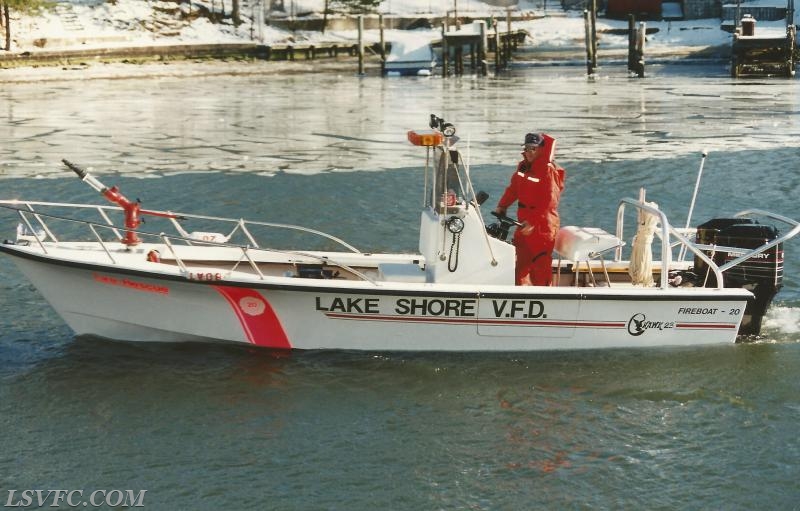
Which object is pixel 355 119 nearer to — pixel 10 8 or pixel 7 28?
pixel 7 28

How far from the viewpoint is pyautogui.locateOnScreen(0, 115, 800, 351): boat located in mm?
10031

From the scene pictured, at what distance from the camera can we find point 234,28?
49312 millimetres

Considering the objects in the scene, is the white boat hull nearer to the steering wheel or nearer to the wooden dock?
the steering wheel

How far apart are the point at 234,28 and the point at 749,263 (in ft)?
136

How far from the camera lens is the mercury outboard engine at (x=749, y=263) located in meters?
10.5

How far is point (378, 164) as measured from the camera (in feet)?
68.2

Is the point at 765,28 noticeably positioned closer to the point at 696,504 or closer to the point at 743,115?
the point at 743,115

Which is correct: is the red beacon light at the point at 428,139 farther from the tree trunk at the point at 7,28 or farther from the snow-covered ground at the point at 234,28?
the snow-covered ground at the point at 234,28

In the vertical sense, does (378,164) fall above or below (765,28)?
below

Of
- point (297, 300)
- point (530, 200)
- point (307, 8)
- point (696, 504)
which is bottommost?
point (696, 504)

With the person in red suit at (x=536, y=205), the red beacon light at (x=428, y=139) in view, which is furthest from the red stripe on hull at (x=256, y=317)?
the person in red suit at (x=536, y=205)

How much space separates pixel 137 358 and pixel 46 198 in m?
8.04

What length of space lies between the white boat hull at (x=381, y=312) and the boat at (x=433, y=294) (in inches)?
0.5

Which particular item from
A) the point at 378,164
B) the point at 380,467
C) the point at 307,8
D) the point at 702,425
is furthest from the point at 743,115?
the point at 307,8
